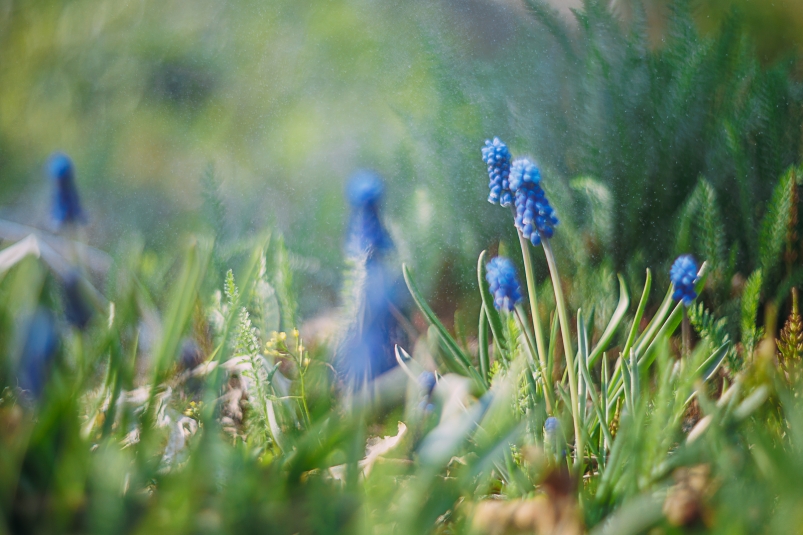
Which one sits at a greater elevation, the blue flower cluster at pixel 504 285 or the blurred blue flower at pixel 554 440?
the blue flower cluster at pixel 504 285

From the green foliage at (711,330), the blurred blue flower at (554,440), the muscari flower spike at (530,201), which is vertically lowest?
the blurred blue flower at (554,440)

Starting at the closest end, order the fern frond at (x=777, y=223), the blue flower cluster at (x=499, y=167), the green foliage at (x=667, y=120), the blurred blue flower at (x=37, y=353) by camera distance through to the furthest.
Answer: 1. the blurred blue flower at (x=37, y=353)
2. the blue flower cluster at (x=499, y=167)
3. the fern frond at (x=777, y=223)
4. the green foliage at (x=667, y=120)

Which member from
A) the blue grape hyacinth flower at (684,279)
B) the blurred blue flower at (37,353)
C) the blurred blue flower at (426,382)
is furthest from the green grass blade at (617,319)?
the blurred blue flower at (37,353)

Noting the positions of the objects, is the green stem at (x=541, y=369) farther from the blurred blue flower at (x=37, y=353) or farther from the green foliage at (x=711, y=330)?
the blurred blue flower at (x=37, y=353)

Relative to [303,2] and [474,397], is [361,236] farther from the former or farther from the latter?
[303,2]

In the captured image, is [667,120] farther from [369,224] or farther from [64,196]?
[64,196]

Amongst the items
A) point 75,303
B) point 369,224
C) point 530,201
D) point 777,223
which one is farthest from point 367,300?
point 777,223

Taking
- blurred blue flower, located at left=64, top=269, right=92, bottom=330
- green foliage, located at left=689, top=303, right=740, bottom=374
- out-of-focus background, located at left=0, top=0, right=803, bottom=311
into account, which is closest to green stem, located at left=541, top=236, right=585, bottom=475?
green foliage, located at left=689, top=303, right=740, bottom=374
